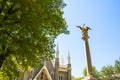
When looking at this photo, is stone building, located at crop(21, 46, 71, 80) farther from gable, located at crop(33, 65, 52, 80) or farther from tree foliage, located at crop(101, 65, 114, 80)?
tree foliage, located at crop(101, 65, 114, 80)

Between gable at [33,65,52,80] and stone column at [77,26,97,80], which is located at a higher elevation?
stone column at [77,26,97,80]

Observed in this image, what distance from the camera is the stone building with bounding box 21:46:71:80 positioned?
3488 cm

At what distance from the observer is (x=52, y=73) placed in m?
40.8

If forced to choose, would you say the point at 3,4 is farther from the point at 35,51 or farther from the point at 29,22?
the point at 35,51

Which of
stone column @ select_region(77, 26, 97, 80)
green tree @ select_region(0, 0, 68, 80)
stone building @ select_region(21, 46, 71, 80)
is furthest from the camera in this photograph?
stone building @ select_region(21, 46, 71, 80)

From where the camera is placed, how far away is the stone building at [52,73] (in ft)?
114

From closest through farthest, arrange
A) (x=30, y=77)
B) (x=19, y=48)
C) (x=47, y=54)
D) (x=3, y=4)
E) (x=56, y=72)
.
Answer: (x=3, y=4), (x=19, y=48), (x=47, y=54), (x=30, y=77), (x=56, y=72)

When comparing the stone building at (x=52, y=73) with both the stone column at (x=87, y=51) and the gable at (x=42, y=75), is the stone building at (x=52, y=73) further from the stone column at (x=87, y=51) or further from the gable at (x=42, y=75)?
the stone column at (x=87, y=51)

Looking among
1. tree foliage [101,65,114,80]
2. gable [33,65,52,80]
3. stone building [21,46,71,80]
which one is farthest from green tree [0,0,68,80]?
tree foliage [101,65,114,80]

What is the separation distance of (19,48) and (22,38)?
0.77 m

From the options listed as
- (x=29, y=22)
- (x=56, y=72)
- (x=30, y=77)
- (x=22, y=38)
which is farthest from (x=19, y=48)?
(x=56, y=72)

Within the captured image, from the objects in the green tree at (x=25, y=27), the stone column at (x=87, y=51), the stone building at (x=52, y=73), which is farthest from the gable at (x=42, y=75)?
the green tree at (x=25, y=27)

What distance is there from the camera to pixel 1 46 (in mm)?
11406

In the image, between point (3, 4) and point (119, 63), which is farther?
point (119, 63)
